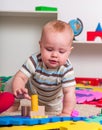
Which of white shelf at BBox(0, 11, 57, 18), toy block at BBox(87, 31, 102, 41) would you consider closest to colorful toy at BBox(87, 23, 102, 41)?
toy block at BBox(87, 31, 102, 41)

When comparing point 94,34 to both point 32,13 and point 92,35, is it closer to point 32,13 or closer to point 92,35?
point 92,35

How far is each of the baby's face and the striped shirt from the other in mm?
68

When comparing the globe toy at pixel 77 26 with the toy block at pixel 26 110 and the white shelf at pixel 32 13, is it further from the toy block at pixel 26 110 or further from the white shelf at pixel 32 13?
the toy block at pixel 26 110

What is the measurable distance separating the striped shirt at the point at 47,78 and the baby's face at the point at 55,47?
0.07 metres

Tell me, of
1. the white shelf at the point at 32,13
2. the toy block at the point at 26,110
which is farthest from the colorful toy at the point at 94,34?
the toy block at the point at 26,110

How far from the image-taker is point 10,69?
239 cm

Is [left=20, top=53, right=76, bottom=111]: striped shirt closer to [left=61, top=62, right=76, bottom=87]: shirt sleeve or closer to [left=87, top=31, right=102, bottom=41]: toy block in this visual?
[left=61, top=62, right=76, bottom=87]: shirt sleeve

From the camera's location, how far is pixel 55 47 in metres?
1.02

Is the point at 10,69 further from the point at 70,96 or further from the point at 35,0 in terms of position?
the point at 70,96

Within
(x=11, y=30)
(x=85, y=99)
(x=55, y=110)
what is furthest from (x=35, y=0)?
(x=55, y=110)

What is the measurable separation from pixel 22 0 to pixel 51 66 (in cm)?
136

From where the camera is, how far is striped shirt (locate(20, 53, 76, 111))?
3.66 ft

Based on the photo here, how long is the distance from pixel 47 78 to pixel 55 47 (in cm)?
15

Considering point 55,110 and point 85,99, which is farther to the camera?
point 85,99
